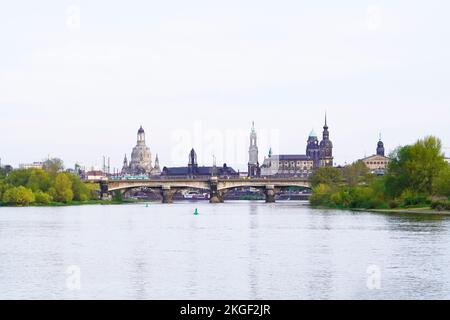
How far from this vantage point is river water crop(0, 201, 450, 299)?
38.6m

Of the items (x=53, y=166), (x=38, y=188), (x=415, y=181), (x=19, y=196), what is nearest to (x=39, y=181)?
(x=38, y=188)

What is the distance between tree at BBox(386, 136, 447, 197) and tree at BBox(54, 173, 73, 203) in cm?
6279

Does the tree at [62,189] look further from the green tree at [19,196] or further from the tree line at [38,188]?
the green tree at [19,196]

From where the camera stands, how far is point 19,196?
15175 centimetres

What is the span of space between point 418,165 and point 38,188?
7018 cm

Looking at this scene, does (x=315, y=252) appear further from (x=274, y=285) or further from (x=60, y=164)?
(x=60, y=164)

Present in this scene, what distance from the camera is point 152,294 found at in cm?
3791

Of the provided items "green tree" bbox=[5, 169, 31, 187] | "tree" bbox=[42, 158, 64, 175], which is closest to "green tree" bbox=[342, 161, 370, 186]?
"tree" bbox=[42, 158, 64, 175]

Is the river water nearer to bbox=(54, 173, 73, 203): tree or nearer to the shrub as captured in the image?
the shrub

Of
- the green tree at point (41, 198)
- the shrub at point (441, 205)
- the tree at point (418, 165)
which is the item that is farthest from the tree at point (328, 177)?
the shrub at point (441, 205)

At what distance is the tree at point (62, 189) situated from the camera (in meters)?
161

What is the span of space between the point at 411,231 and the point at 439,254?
19.7m
